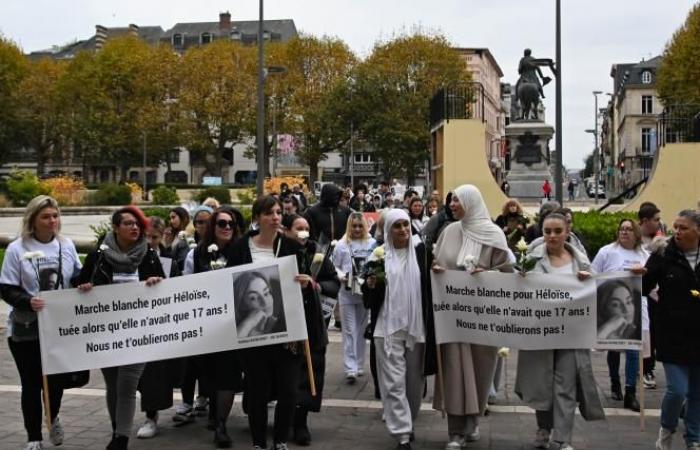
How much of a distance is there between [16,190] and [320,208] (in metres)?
33.7

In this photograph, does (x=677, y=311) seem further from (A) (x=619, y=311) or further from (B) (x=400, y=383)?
(B) (x=400, y=383)

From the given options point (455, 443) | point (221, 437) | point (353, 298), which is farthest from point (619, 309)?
point (353, 298)

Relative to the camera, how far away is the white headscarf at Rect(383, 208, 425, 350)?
22.6 ft

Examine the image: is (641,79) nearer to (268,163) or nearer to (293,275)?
(268,163)

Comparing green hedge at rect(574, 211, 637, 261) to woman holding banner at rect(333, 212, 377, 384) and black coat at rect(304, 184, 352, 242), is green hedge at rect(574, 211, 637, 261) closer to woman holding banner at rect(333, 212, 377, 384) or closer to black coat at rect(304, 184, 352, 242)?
black coat at rect(304, 184, 352, 242)

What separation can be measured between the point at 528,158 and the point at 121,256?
2465cm

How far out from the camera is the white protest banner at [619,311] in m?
6.92

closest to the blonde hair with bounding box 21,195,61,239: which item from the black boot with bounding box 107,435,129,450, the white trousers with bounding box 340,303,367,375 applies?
the black boot with bounding box 107,435,129,450

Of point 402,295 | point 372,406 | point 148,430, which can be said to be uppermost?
point 402,295

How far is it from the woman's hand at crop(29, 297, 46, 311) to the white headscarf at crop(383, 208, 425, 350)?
2.48 m

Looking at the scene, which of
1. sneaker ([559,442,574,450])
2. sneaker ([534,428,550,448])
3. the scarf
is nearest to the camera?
sneaker ([559,442,574,450])

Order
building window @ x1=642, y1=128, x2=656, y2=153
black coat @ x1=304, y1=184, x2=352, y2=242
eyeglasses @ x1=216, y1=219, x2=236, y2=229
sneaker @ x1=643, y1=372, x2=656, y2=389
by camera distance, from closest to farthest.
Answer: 1. eyeglasses @ x1=216, y1=219, x2=236, y2=229
2. sneaker @ x1=643, y1=372, x2=656, y2=389
3. black coat @ x1=304, y1=184, x2=352, y2=242
4. building window @ x1=642, y1=128, x2=656, y2=153

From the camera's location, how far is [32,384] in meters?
6.77

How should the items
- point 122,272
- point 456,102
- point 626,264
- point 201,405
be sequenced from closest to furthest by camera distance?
1. point 122,272
2. point 201,405
3. point 626,264
4. point 456,102
